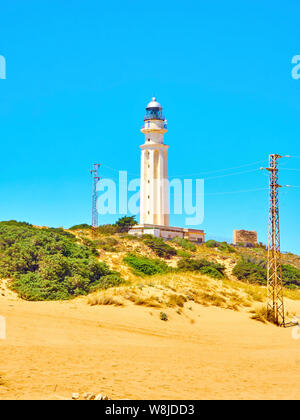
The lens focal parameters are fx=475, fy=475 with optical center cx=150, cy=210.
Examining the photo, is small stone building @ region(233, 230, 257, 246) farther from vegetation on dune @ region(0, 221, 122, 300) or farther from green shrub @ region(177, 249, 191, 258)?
vegetation on dune @ region(0, 221, 122, 300)

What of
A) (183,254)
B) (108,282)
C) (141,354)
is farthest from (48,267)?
(183,254)

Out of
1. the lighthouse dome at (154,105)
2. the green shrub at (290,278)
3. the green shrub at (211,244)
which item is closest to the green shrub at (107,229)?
the green shrub at (211,244)

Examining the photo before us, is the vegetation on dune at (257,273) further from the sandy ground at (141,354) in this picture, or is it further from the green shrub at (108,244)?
the sandy ground at (141,354)

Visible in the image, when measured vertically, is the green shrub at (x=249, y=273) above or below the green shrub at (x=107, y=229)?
below

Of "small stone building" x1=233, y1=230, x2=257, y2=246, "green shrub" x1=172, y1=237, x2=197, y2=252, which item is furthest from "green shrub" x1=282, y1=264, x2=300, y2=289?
"small stone building" x1=233, y1=230, x2=257, y2=246

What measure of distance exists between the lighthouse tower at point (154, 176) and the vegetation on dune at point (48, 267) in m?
22.9

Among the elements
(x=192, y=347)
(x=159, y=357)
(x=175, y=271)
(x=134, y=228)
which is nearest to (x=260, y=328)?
(x=192, y=347)

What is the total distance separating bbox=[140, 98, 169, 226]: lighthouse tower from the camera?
185ft

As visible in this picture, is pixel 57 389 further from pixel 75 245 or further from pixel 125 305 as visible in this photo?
pixel 75 245

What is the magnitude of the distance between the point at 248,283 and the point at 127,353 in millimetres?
22831

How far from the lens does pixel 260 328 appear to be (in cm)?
2245

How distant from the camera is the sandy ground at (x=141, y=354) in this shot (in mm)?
10438

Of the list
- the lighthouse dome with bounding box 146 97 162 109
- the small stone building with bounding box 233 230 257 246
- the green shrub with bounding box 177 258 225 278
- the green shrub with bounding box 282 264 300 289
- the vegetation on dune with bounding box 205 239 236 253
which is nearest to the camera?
the green shrub with bounding box 177 258 225 278

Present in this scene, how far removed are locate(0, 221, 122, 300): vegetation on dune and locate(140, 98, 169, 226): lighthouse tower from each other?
2289 cm
